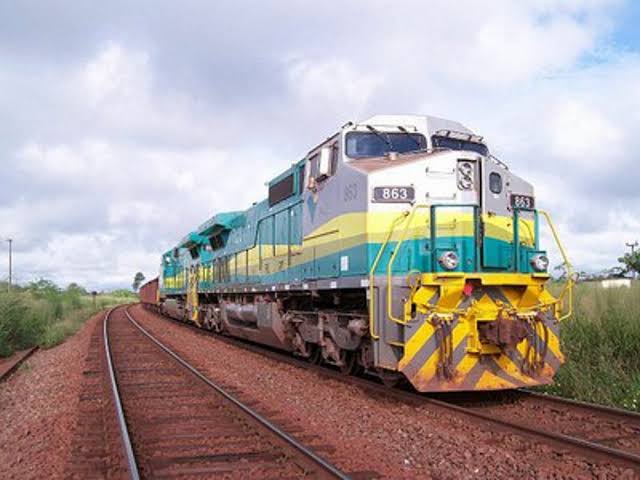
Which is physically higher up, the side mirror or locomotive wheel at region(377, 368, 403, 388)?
the side mirror

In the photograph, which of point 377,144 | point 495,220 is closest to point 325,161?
point 377,144

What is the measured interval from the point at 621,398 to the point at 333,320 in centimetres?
390

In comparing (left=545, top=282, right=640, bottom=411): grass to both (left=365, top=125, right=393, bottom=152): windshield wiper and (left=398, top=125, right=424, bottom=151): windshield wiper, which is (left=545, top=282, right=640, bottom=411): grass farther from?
(left=365, top=125, right=393, bottom=152): windshield wiper

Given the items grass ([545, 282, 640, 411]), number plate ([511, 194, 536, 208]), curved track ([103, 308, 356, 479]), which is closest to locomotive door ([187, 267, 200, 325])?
curved track ([103, 308, 356, 479])

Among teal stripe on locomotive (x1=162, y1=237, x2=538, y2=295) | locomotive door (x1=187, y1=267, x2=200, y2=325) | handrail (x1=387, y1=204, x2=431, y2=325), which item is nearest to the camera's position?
handrail (x1=387, y1=204, x2=431, y2=325)

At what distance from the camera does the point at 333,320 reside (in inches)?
368

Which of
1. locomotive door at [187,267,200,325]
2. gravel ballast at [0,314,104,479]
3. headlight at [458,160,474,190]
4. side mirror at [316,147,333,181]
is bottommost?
gravel ballast at [0,314,104,479]

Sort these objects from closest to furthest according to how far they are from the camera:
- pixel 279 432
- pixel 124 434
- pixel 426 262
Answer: pixel 279 432 → pixel 124 434 → pixel 426 262

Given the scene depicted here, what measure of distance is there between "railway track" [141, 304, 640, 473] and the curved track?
2.10 metres

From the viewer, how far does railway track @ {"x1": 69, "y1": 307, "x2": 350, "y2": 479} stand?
5293mm

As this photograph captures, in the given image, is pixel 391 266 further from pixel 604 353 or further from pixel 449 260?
pixel 604 353

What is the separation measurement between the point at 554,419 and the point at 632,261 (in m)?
30.3

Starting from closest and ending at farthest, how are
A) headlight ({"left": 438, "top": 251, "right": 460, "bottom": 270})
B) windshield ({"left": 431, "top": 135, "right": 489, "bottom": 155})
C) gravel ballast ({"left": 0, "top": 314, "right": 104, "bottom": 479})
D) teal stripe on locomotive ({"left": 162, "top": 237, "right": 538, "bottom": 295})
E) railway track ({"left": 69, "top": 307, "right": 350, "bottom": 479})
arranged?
railway track ({"left": 69, "top": 307, "right": 350, "bottom": 479}), gravel ballast ({"left": 0, "top": 314, "right": 104, "bottom": 479}), headlight ({"left": 438, "top": 251, "right": 460, "bottom": 270}), teal stripe on locomotive ({"left": 162, "top": 237, "right": 538, "bottom": 295}), windshield ({"left": 431, "top": 135, "right": 489, "bottom": 155})

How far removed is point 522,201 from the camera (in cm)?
875
